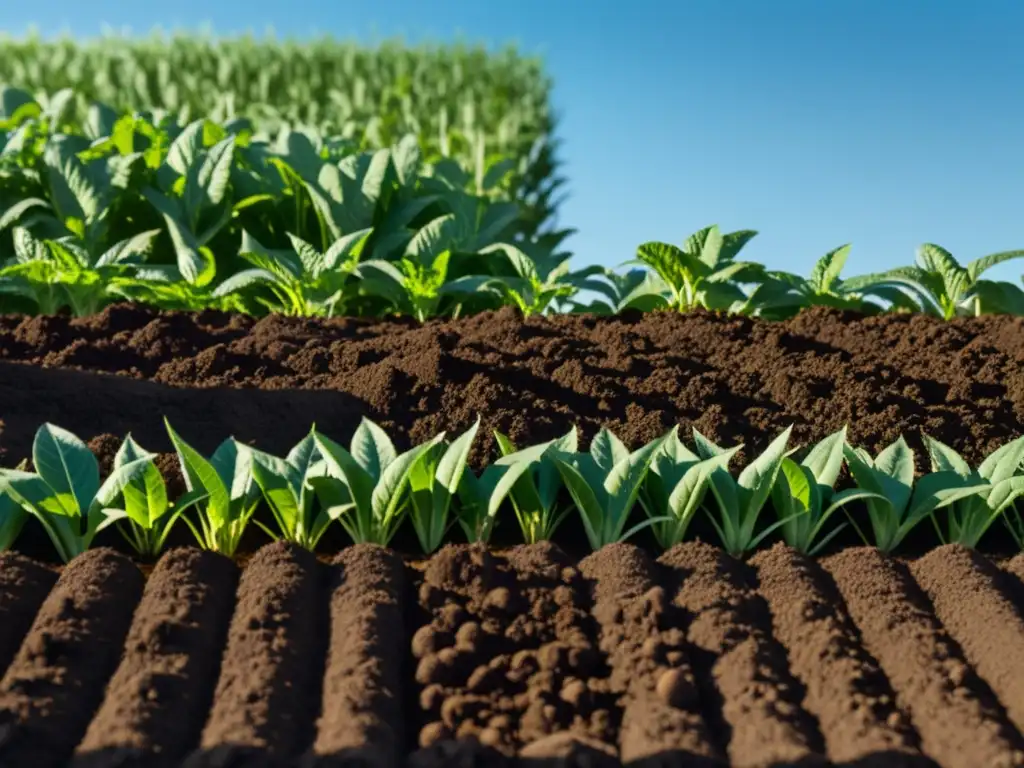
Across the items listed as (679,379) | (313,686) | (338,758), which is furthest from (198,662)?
(679,379)

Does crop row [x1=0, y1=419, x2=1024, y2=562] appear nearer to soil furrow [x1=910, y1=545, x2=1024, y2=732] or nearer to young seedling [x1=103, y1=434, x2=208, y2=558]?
young seedling [x1=103, y1=434, x2=208, y2=558]

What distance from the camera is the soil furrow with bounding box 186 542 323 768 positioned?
1.80 meters

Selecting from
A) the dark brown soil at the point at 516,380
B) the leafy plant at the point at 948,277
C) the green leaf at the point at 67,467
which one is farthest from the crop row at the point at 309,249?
the green leaf at the point at 67,467

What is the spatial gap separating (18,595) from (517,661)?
0.99 metres

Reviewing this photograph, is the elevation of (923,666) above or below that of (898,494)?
below

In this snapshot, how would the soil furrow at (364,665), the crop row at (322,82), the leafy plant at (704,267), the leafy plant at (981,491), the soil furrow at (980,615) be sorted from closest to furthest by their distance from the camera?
the soil furrow at (364,665) → the soil furrow at (980,615) → the leafy plant at (981,491) → the leafy plant at (704,267) → the crop row at (322,82)

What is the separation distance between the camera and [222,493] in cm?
250

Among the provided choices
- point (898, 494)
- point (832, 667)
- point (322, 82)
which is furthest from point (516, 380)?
point (322, 82)

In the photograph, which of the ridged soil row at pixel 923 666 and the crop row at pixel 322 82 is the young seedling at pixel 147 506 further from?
the crop row at pixel 322 82

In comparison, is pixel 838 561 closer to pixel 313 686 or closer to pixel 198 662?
pixel 313 686

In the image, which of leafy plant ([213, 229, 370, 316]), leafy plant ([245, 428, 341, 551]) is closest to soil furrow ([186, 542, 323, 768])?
leafy plant ([245, 428, 341, 551])

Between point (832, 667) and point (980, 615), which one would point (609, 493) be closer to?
point (832, 667)

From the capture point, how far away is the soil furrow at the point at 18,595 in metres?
2.16

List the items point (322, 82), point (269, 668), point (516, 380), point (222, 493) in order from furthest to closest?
1. point (322, 82)
2. point (516, 380)
3. point (222, 493)
4. point (269, 668)
